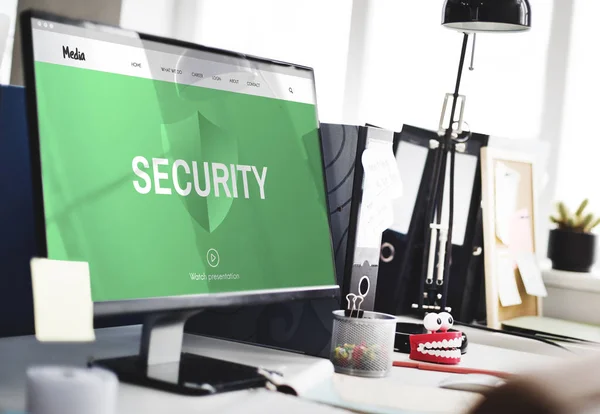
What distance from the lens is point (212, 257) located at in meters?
1.13

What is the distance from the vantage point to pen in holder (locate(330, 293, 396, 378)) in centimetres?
129

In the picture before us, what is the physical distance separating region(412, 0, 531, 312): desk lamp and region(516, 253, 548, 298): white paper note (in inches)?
13.4

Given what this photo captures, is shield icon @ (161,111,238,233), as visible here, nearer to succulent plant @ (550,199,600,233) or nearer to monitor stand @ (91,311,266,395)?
monitor stand @ (91,311,266,395)

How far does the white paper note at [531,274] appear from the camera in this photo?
2.34 m

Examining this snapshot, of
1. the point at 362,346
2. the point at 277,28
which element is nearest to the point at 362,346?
the point at 362,346

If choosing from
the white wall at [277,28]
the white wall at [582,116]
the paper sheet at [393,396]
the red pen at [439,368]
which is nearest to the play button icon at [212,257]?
the paper sheet at [393,396]

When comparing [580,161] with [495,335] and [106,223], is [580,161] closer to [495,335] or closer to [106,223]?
[495,335]

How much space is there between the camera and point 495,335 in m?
2.01

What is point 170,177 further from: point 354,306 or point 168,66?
point 354,306

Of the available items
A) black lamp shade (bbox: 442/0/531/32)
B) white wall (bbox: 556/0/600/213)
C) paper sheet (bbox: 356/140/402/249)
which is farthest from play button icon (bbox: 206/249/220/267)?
white wall (bbox: 556/0/600/213)

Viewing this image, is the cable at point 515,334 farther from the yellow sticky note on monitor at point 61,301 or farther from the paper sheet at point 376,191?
the yellow sticky note on monitor at point 61,301

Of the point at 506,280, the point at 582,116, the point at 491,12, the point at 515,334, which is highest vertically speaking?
the point at 491,12

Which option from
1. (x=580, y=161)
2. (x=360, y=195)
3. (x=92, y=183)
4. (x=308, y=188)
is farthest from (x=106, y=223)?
(x=580, y=161)

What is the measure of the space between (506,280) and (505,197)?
22 centimetres
